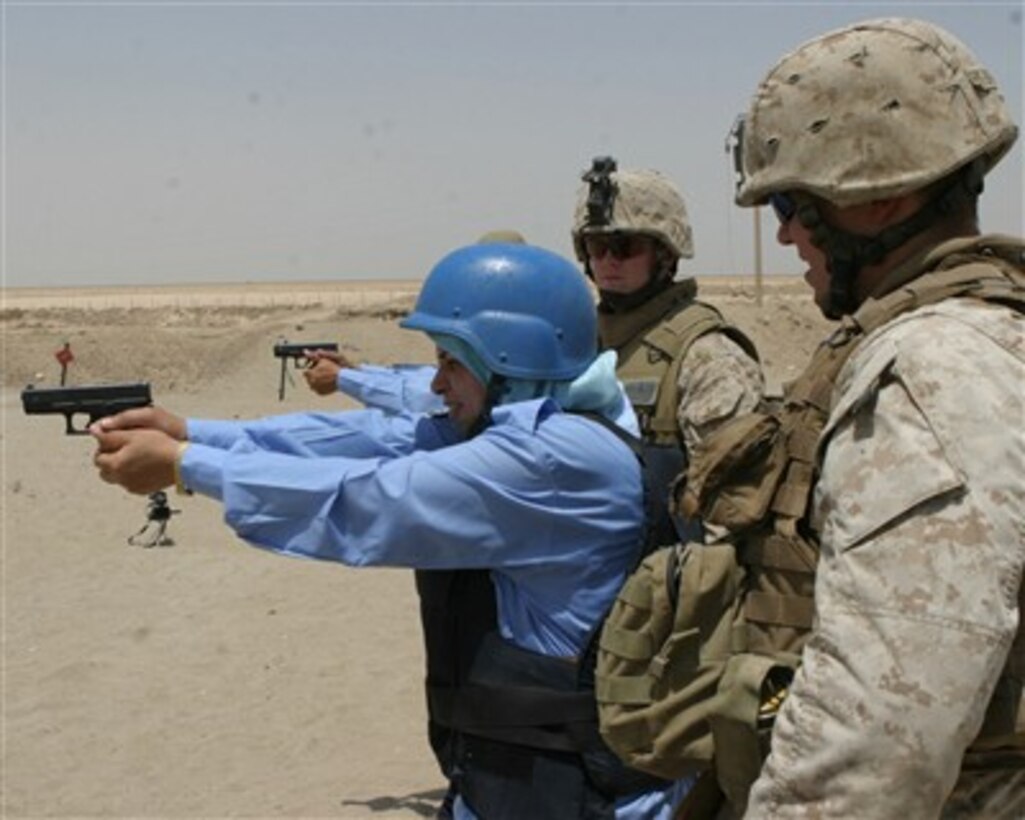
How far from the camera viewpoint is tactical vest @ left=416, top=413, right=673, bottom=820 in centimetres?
264

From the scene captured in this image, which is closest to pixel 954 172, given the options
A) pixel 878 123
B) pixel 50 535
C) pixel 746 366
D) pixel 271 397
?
pixel 878 123

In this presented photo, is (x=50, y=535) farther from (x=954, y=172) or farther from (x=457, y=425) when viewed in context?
(x=954, y=172)

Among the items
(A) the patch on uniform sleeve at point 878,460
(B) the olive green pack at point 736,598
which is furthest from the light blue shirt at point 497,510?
(A) the patch on uniform sleeve at point 878,460

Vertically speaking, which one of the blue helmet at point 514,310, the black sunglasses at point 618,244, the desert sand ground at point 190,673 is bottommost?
the desert sand ground at point 190,673

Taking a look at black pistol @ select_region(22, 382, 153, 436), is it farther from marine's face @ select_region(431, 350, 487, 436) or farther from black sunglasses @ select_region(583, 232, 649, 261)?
black sunglasses @ select_region(583, 232, 649, 261)

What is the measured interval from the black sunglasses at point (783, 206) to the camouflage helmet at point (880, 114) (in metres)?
0.05

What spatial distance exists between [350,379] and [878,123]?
399 cm

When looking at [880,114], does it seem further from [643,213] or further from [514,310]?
[643,213]

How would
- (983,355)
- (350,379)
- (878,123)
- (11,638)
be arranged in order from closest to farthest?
(983,355) < (878,123) < (350,379) < (11,638)

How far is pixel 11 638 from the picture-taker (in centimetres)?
859

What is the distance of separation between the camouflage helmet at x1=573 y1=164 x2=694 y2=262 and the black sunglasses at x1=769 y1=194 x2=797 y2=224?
3.00m

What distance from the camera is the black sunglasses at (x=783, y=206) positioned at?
2039 millimetres

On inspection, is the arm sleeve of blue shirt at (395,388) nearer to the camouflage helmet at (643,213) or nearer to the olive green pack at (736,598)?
the camouflage helmet at (643,213)

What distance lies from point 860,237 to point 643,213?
3.14 m
